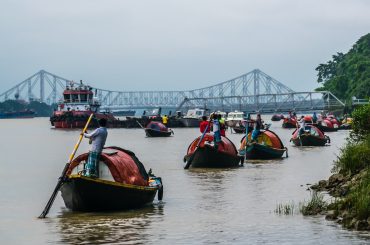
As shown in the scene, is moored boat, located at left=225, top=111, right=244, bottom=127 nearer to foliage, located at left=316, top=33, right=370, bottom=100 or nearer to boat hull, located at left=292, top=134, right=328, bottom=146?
foliage, located at left=316, top=33, right=370, bottom=100

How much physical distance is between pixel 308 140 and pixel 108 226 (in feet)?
134

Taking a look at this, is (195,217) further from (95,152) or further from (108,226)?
(95,152)

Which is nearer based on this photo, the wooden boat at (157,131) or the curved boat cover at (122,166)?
the curved boat cover at (122,166)

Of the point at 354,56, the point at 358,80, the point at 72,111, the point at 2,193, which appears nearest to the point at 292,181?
the point at 2,193

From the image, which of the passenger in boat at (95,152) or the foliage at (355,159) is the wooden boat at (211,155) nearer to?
the foliage at (355,159)

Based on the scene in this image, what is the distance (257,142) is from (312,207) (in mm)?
22187

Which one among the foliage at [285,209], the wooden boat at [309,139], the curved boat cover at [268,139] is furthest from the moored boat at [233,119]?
the foliage at [285,209]

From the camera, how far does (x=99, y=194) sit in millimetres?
23781

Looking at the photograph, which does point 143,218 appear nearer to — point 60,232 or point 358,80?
point 60,232

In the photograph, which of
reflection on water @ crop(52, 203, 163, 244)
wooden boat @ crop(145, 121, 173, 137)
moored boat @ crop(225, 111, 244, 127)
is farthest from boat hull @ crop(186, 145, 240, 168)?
moored boat @ crop(225, 111, 244, 127)

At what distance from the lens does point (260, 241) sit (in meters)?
20.0

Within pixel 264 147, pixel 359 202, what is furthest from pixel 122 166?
pixel 264 147

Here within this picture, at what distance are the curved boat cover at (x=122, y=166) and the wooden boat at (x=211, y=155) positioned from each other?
41.4 ft

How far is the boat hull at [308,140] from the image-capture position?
61625 mm
